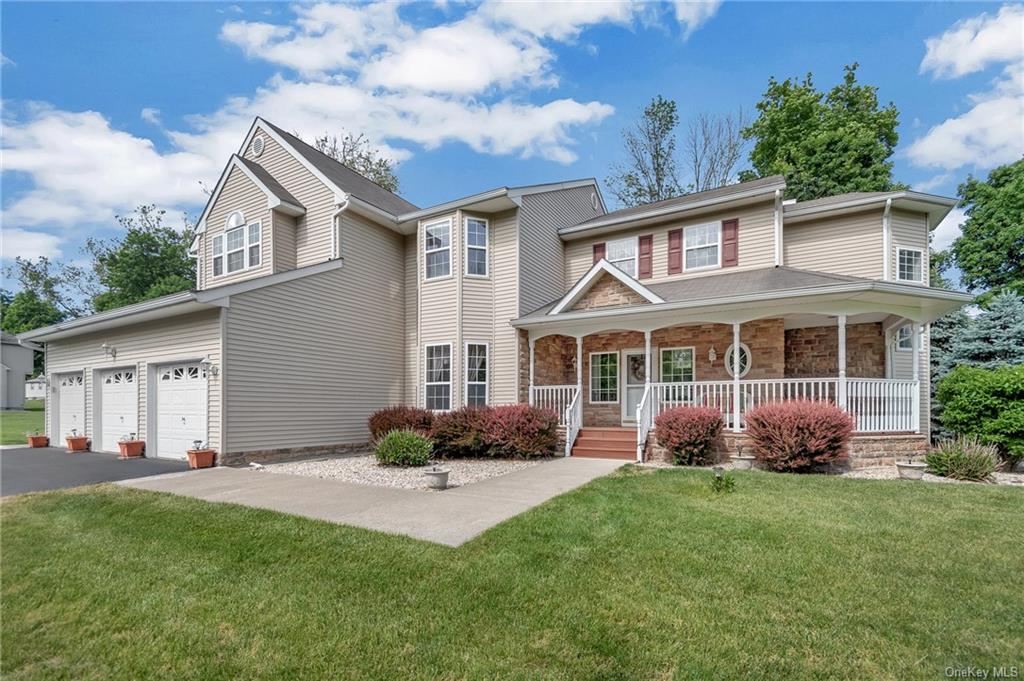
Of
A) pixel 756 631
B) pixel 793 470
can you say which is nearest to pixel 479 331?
pixel 793 470

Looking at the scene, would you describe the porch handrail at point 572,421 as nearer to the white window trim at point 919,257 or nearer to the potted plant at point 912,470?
the potted plant at point 912,470

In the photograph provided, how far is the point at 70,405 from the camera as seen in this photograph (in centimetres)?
1464

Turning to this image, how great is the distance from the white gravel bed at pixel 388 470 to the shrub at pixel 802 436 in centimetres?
477

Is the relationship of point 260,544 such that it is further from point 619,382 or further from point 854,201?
point 854,201

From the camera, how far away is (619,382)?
1373cm

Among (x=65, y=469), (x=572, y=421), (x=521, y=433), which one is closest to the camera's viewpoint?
(x=65, y=469)

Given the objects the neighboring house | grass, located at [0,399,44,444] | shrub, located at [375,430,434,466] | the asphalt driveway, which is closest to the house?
the asphalt driveway

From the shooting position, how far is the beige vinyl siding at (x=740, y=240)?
12.8m

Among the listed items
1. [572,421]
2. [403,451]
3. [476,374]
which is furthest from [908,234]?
[403,451]

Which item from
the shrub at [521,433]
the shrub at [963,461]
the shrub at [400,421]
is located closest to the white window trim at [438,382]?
the shrub at [400,421]

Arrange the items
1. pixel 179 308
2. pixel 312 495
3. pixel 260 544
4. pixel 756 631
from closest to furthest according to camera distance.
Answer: pixel 756 631 < pixel 260 544 < pixel 312 495 < pixel 179 308

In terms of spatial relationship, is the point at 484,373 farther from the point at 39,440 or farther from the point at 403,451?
the point at 39,440

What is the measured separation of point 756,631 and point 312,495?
6.32 meters

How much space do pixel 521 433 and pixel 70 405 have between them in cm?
1421
